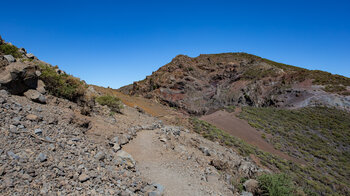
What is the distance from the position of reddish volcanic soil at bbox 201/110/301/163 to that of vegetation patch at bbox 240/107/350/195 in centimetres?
83

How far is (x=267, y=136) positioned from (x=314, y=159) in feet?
13.8

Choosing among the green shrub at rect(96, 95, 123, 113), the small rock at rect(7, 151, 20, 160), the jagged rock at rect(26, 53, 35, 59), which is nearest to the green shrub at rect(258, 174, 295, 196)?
the small rock at rect(7, 151, 20, 160)

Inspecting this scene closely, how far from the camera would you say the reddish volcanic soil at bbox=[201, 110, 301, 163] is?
53.9 feet

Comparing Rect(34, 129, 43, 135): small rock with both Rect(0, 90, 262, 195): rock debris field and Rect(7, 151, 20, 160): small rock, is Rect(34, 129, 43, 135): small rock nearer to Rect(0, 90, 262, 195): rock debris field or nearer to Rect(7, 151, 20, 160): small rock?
Rect(0, 90, 262, 195): rock debris field

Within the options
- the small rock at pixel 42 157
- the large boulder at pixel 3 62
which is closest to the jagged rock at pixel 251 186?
the small rock at pixel 42 157

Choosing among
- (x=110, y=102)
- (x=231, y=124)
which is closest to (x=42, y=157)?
(x=110, y=102)

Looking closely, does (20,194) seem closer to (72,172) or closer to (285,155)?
(72,172)

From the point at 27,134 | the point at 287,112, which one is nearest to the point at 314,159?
the point at 287,112

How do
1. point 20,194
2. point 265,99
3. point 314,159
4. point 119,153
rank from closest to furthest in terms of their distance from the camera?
point 20,194, point 119,153, point 314,159, point 265,99

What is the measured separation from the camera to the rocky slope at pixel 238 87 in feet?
94.1

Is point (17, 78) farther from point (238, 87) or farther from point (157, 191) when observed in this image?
point (238, 87)

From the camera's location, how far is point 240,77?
Answer: 37594 millimetres

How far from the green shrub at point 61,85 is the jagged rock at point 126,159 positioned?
4033mm

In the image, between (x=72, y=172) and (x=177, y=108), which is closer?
(x=72, y=172)
